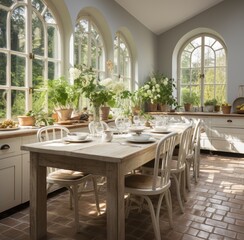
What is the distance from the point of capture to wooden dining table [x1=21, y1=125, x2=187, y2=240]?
70.5 inches

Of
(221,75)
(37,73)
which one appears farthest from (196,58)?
(37,73)

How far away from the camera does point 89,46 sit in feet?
14.5

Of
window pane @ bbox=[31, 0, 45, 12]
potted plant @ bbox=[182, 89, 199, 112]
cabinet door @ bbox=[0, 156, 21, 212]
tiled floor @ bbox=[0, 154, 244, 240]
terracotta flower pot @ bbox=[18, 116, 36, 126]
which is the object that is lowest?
tiled floor @ bbox=[0, 154, 244, 240]

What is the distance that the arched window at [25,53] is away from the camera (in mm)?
3037

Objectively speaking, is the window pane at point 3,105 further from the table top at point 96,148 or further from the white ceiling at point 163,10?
the white ceiling at point 163,10

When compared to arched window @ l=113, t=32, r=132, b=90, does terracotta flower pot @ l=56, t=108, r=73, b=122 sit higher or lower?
lower

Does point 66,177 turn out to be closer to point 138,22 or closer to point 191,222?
point 191,222

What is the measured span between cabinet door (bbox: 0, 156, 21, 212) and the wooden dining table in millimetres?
511

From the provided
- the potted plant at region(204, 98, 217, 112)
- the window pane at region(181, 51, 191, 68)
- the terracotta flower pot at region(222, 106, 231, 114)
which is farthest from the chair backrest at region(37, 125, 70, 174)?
the window pane at region(181, 51, 191, 68)

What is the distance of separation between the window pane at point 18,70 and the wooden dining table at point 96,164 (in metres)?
1.30

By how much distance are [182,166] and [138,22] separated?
12.4 ft

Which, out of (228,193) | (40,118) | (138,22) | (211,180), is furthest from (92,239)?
(138,22)

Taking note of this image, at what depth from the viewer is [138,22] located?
5.64 meters

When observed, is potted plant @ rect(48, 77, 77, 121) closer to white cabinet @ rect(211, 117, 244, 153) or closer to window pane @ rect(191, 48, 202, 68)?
white cabinet @ rect(211, 117, 244, 153)
